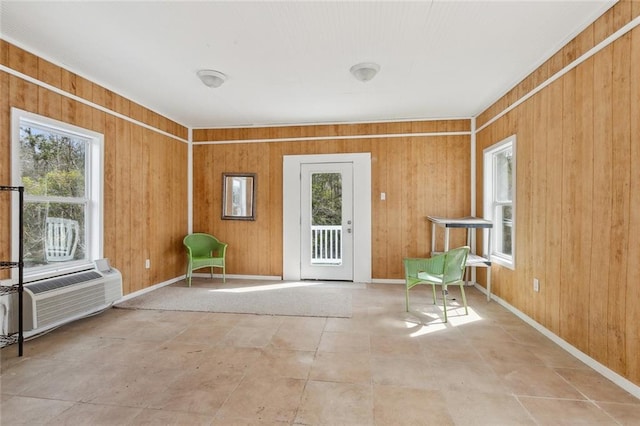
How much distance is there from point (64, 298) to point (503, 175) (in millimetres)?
5050

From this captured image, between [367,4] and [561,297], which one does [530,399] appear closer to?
[561,297]

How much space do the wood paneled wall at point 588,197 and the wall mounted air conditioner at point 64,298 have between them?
4408mm

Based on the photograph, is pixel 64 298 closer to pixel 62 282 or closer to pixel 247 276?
pixel 62 282

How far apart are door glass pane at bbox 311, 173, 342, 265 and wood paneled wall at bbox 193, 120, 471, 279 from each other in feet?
1.62

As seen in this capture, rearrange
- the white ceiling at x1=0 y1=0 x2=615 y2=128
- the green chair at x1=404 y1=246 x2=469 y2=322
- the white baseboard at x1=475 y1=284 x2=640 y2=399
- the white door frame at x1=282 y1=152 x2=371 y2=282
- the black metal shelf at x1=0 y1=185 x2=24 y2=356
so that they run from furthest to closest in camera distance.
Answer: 1. the white door frame at x1=282 y1=152 x2=371 y2=282
2. the green chair at x1=404 y1=246 x2=469 y2=322
3. the black metal shelf at x1=0 y1=185 x2=24 y2=356
4. the white ceiling at x1=0 y1=0 x2=615 y2=128
5. the white baseboard at x1=475 y1=284 x2=640 y2=399

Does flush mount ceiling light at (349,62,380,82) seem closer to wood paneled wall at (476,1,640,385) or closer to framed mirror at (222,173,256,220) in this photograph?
wood paneled wall at (476,1,640,385)

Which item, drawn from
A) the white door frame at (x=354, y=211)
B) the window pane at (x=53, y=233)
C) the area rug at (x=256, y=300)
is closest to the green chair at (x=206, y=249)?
the area rug at (x=256, y=300)

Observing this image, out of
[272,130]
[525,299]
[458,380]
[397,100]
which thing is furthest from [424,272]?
[272,130]

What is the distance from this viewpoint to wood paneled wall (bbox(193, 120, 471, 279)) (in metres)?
4.61

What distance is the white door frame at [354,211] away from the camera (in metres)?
4.75

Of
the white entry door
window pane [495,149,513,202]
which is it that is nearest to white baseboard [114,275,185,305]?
the white entry door

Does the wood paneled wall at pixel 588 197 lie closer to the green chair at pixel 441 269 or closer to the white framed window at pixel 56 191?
the green chair at pixel 441 269

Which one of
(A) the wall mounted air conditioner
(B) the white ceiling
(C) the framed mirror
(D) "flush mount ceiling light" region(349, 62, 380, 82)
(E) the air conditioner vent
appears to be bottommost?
(A) the wall mounted air conditioner

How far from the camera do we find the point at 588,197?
2.22 meters
